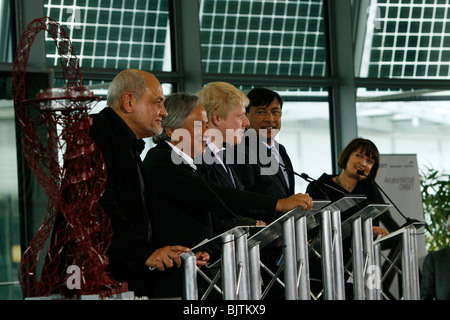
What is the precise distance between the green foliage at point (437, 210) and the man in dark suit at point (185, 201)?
5.06m

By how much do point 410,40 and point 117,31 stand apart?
132 inches

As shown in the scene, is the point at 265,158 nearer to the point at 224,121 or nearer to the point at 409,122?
the point at 224,121

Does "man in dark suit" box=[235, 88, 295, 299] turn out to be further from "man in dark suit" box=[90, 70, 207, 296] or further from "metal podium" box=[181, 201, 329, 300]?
"man in dark suit" box=[90, 70, 207, 296]

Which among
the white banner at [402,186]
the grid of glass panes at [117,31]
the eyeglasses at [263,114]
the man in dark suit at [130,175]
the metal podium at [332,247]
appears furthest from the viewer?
the white banner at [402,186]

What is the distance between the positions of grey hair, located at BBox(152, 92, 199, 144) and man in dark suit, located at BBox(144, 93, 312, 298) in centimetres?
6

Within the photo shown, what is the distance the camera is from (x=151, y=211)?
3.00 meters

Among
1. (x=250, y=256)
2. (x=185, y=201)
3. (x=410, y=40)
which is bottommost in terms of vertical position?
(x=250, y=256)

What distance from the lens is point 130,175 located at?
284cm

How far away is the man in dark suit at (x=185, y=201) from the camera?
318 centimetres

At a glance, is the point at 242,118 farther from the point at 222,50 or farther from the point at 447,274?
the point at 222,50

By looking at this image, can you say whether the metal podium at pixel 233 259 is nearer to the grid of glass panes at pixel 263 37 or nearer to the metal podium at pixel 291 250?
the metal podium at pixel 291 250

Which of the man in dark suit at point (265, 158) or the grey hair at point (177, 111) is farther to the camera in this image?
the man in dark suit at point (265, 158)

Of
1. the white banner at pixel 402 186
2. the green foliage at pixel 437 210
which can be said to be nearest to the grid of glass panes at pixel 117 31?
the white banner at pixel 402 186

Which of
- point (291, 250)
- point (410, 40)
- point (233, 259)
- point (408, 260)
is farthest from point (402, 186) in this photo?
point (233, 259)
